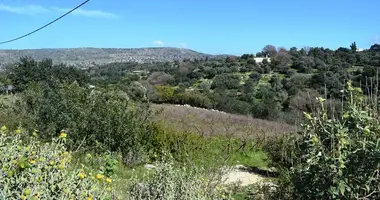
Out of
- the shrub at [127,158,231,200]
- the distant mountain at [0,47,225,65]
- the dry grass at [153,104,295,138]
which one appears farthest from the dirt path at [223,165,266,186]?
the distant mountain at [0,47,225,65]

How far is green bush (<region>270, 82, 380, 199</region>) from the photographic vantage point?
3561 mm

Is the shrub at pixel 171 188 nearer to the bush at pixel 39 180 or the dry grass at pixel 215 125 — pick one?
the bush at pixel 39 180

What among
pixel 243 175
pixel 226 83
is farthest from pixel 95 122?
pixel 226 83

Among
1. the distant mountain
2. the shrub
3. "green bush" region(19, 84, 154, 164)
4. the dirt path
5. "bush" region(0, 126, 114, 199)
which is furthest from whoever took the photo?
the distant mountain

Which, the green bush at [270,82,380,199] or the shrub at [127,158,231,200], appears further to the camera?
the shrub at [127,158,231,200]

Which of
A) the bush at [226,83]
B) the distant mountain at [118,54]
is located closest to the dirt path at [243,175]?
the bush at [226,83]

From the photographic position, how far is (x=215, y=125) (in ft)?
61.5

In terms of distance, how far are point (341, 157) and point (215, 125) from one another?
1514cm

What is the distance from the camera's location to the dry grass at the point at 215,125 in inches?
653

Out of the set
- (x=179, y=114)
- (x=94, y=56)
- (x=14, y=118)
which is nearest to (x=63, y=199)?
(x=14, y=118)

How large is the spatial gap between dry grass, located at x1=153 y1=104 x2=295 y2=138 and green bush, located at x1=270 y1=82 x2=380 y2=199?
36.8 feet

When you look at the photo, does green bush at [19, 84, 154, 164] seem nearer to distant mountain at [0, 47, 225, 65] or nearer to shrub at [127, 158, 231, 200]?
shrub at [127, 158, 231, 200]

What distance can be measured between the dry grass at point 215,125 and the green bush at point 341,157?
11222mm

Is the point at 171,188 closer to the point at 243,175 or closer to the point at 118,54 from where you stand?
the point at 243,175
